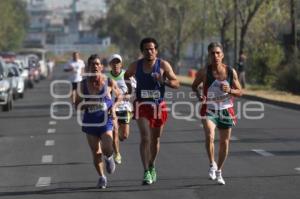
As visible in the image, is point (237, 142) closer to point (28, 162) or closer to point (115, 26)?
point (28, 162)

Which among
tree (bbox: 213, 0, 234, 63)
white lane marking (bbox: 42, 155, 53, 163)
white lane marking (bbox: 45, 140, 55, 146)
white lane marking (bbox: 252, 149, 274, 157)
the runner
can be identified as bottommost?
white lane marking (bbox: 45, 140, 55, 146)

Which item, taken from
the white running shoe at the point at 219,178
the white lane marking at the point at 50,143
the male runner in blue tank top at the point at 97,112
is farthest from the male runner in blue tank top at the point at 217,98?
the white lane marking at the point at 50,143

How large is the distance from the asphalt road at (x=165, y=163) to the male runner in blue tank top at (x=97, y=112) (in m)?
0.48

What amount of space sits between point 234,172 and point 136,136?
6851mm

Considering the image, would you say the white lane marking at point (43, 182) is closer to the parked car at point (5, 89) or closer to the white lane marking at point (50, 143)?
the white lane marking at point (50, 143)

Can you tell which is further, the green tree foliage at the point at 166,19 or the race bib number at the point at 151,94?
the green tree foliage at the point at 166,19

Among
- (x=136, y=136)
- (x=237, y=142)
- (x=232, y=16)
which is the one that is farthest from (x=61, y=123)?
(x=232, y=16)

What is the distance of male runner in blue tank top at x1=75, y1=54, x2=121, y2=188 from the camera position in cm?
1225

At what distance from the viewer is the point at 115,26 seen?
99125 mm

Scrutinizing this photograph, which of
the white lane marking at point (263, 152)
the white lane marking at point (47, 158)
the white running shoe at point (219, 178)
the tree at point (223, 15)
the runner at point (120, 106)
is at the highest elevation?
the tree at point (223, 15)

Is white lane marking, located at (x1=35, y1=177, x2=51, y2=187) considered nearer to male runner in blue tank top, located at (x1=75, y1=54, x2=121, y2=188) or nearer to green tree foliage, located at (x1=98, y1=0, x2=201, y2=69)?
male runner in blue tank top, located at (x1=75, y1=54, x2=121, y2=188)

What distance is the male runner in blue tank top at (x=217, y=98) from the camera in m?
12.7

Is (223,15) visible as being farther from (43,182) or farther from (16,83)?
(43,182)

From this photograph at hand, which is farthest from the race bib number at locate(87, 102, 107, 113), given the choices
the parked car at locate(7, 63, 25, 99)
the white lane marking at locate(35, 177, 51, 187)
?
the parked car at locate(7, 63, 25, 99)
